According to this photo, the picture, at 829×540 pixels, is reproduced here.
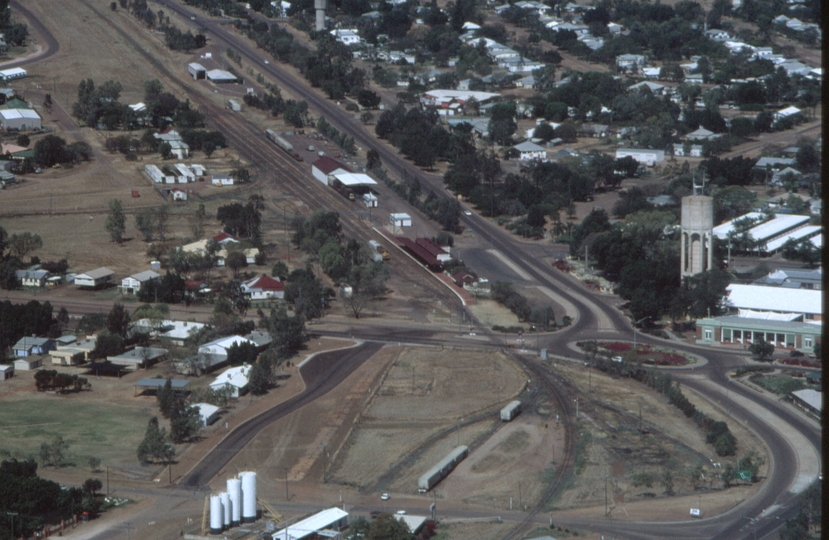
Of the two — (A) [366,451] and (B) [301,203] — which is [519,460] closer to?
(A) [366,451]

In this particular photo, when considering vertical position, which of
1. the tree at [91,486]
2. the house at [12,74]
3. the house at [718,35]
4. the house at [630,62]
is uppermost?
the house at [718,35]

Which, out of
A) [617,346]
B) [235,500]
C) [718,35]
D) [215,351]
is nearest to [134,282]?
[215,351]

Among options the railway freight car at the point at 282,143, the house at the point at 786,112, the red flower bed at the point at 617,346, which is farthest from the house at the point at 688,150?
the red flower bed at the point at 617,346

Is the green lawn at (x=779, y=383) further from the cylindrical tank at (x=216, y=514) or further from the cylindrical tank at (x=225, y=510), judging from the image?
the cylindrical tank at (x=216, y=514)

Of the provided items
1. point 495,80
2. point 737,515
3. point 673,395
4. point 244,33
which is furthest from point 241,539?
point 244,33

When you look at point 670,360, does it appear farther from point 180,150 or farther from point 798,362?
point 180,150
